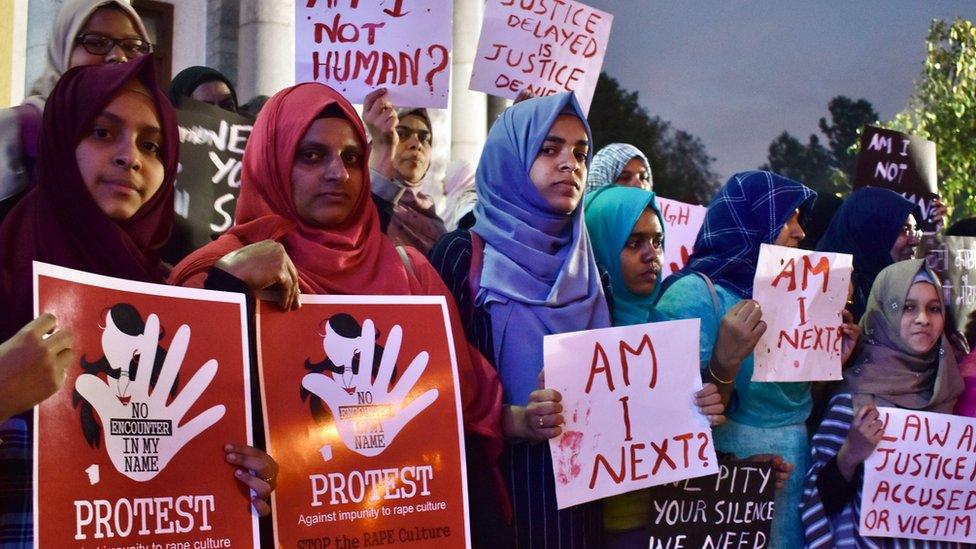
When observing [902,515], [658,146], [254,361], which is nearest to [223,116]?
[254,361]

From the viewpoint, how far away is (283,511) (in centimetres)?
263

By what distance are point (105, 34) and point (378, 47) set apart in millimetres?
1016

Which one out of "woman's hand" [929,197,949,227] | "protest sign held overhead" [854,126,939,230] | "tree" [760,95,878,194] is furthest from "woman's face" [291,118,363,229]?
"tree" [760,95,878,194]

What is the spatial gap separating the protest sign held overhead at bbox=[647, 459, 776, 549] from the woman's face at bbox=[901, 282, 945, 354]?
977 millimetres

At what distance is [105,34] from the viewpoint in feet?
Answer: 12.0

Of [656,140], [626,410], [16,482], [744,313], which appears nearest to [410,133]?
[744,313]

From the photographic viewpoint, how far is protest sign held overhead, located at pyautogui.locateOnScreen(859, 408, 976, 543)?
13.5ft

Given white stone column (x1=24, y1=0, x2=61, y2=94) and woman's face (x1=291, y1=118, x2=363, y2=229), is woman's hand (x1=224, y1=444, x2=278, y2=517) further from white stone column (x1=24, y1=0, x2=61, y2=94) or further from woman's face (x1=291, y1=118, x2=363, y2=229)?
white stone column (x1=24, y1=0, x2=61, y2=94)

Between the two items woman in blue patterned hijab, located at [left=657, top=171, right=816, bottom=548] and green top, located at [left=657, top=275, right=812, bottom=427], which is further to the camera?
green top, located at [left=657, top=275, right=812, bottom=427]

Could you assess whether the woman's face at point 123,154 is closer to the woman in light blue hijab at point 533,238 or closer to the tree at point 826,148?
the woman in light blue hijab at point 533,238

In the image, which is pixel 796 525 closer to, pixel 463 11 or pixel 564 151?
pixel 564 151

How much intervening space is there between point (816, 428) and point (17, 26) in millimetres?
4567

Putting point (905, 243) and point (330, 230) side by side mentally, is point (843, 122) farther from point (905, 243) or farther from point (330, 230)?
point (330, 230)

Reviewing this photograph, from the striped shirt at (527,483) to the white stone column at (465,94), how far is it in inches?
262
